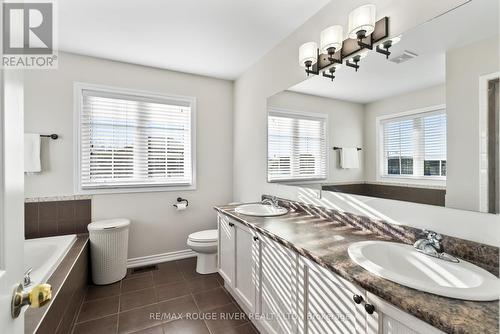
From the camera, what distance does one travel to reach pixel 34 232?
2.42m

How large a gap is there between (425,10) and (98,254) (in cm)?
333

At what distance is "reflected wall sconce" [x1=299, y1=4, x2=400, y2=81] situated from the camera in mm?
1435

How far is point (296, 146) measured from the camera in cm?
228

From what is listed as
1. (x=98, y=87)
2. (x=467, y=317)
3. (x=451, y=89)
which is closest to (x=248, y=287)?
(x=467, y=317)

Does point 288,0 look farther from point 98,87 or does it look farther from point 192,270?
point 192,270

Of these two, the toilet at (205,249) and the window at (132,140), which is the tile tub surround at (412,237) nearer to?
the toilet at (205,249)

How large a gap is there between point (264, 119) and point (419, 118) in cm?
156

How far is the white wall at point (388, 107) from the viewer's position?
1268 millimetres

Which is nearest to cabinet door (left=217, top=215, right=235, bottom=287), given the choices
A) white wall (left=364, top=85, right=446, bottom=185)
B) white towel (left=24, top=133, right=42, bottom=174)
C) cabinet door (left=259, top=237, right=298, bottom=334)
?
cabinet door (left=259, top=237, right=298, bottom=334)

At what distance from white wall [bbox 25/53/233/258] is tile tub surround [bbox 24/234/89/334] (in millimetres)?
589

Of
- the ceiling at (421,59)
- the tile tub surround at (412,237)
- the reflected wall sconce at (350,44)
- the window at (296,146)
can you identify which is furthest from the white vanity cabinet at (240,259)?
the reflected wall sconce at (350,44)

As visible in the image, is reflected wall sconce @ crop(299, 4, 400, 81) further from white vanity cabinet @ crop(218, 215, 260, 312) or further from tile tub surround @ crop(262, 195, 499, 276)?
white vanity cabinet @ crop(218, 215, 260, 312)

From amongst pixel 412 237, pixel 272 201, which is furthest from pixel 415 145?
pixel 272 201

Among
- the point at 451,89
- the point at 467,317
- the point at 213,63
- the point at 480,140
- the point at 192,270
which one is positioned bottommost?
the point at 192,270
